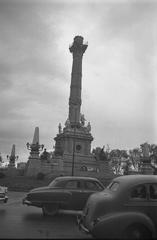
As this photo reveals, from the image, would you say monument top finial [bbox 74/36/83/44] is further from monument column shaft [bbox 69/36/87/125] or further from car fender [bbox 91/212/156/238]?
car fender [bbox 91/212/156/238]

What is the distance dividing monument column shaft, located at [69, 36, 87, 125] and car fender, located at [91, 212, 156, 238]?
5575 centimetres

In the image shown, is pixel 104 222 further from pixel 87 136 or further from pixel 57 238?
pixel 87 136

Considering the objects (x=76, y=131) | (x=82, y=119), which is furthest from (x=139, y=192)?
(x=82, y=119)

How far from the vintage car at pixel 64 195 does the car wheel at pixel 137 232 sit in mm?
6453

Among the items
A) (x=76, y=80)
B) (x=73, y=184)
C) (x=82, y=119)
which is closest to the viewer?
(x=73, y=184)

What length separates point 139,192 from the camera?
28.3 feet

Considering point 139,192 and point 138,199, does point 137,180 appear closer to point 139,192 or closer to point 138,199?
point 139,192

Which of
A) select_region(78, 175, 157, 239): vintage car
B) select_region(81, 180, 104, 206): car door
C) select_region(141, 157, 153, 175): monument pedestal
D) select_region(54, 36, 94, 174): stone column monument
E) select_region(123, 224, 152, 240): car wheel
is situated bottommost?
select_region(123, 224, 152, 240): car wheel

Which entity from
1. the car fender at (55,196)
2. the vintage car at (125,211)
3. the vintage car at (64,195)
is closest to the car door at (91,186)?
the vintage car at (64,195)

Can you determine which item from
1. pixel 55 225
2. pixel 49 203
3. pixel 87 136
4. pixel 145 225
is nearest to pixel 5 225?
pixel 55 225

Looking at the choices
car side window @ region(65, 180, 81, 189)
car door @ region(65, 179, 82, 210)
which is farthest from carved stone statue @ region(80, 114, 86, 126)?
car door @ region(65, 179, 82, 210)

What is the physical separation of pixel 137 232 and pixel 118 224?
0.49 metres

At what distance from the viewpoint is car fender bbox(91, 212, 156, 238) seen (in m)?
7.94

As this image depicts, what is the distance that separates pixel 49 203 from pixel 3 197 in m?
5.14
